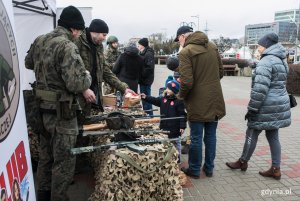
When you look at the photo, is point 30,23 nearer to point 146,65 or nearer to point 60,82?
point 146,65

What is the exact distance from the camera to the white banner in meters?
1.51

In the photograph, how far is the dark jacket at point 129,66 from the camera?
6.34 metres

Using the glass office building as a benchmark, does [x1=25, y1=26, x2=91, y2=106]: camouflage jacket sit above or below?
below

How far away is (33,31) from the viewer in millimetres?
6000

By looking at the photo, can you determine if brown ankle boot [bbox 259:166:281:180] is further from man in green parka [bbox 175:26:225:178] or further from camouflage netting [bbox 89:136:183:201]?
camouflage netting [bbox 89:136:183:201]

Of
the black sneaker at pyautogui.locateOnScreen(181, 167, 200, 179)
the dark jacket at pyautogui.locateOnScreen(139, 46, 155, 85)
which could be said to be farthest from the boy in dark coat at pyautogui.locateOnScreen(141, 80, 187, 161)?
the dark jacket at pyautogui.locateOnScreen(139, 46, 155, 85)

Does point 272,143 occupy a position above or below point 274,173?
above

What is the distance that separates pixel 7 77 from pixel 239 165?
12.3 feet

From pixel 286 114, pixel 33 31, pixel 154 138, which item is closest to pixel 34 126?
pixel 154 138

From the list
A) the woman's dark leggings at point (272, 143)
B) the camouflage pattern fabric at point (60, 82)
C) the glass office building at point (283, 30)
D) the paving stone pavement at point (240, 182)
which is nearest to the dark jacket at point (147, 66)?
the paving stone pavement at point (240, 182)

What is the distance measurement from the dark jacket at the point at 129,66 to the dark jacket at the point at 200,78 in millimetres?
2409

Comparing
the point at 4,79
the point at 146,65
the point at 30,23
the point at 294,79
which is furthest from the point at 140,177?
the point at 294,79

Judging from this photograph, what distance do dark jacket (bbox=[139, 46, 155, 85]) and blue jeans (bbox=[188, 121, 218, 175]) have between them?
11.1 ft

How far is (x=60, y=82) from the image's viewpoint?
291cm
